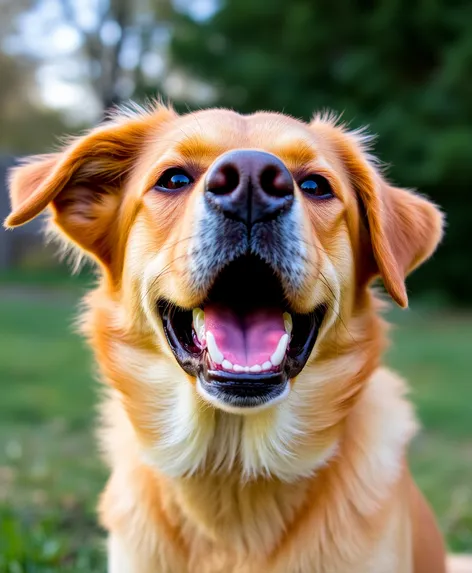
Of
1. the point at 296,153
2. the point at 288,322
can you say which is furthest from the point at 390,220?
the point at 288,322

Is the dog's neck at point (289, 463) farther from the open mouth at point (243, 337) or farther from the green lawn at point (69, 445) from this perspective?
the green lawn at point (69, 445)

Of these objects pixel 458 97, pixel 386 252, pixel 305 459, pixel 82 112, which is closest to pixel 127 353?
pixel 305 459

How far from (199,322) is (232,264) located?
0.82 feet

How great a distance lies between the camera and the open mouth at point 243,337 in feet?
7.55

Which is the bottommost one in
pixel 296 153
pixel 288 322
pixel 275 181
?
pixel 288 322

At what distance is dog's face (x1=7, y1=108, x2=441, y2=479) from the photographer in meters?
2.30

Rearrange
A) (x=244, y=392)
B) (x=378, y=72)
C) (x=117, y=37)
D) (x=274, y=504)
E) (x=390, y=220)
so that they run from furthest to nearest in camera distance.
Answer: (x=117, y=37) < (x=378, y=72) < (x=390, y=220) < (x=274, y=504) < (x=244, y=392)

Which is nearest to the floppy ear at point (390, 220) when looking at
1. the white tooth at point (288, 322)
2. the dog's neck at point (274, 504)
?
the white tooth at point (288, 322)

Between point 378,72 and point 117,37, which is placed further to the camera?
point 117,37

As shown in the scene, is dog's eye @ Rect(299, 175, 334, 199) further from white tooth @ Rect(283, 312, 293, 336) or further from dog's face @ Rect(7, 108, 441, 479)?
white tooth @ Rect(283, 312, 293, 336)

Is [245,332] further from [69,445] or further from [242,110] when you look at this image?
[242,110]

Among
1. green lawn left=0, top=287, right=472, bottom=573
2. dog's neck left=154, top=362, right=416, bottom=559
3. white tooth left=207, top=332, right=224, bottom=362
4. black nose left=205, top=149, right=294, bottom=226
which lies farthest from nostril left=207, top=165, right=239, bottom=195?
green lawn left=0, top=287, right=472, bottom=573

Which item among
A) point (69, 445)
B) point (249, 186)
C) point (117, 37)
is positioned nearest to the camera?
point (249, 186)

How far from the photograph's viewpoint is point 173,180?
8.65 feet
